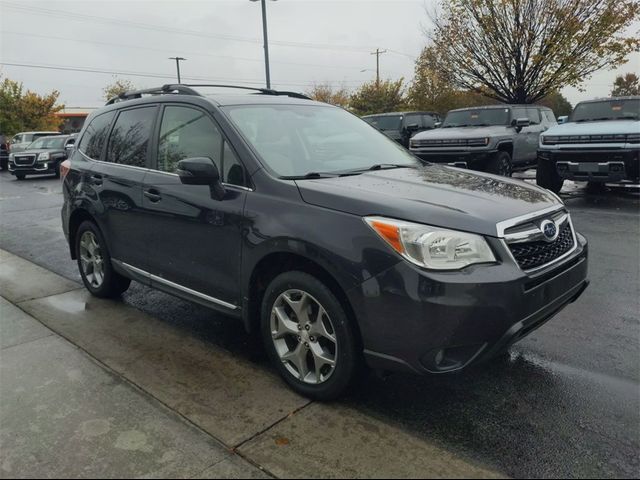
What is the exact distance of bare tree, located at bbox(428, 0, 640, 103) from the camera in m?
18.4

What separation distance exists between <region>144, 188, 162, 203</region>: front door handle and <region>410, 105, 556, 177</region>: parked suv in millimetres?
8396

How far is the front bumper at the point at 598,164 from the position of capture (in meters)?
8.69

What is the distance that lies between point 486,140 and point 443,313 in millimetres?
9170

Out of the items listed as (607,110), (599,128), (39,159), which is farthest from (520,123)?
(39,159)

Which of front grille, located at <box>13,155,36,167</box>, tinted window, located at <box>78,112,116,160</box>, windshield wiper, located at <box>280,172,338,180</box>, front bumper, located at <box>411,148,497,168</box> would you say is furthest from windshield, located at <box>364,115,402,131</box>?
windshield wiper, located at <box>280,172,338,180</box>

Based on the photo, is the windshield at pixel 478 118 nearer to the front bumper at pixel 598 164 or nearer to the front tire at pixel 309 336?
the front bumper at pixel 598 164

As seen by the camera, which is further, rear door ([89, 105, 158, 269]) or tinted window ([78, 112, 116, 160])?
tinted window ([78, 112, 116, 160])

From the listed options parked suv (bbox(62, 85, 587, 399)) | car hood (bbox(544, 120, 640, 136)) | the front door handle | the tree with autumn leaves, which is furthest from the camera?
the tree with autumn leaves

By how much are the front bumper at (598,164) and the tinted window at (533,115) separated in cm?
346

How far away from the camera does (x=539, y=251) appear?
9.38ft

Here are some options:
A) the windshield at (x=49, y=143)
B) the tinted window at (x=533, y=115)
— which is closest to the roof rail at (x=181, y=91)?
the tinted window at (x=533, y=115)

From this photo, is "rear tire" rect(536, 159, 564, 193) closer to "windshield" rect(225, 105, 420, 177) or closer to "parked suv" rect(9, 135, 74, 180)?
"windshield" rect(225, 105, 420, 177)

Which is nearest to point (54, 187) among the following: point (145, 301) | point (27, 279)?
point (27, 279)

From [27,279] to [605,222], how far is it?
304 inches
